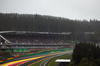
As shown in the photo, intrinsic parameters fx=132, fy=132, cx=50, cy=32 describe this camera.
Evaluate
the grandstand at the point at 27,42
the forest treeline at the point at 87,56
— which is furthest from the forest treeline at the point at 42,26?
the forest treeline at the point at 87,56

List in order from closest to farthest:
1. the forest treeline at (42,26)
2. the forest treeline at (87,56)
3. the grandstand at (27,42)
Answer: the forest treeline at (87,56)
the grandstand at (27,42)
the forest treeline at (42,26)

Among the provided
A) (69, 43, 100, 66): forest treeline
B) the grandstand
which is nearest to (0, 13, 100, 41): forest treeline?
the grandstand

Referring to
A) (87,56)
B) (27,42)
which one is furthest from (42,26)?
(87,56)

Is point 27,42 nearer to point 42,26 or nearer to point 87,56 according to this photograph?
point 42,26

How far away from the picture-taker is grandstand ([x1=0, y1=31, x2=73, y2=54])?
49.8m

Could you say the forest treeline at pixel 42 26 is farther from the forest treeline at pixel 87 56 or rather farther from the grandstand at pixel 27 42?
the forest treeline at pixel 87 56

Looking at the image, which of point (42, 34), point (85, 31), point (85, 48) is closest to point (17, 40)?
point (42, 34)

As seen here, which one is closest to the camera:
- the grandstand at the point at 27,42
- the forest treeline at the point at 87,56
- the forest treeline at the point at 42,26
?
the forest treeline at the point at 87,56

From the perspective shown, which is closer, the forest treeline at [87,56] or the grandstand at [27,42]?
the forest treeline at [87,56]

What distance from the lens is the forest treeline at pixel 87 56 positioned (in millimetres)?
21431

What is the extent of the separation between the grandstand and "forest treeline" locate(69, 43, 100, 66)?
24.1 metres

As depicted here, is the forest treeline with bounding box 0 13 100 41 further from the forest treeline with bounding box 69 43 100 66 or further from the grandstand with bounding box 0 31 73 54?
the forest treeline with bounding box 69 43 100 66

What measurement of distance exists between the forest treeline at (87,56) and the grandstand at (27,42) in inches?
950

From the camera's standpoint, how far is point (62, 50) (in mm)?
53656
